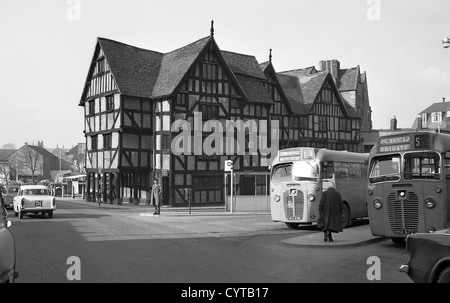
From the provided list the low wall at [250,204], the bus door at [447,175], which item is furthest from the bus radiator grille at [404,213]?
the low wall at [250,204]

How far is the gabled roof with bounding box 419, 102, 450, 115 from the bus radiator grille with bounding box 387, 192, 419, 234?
70139 mm

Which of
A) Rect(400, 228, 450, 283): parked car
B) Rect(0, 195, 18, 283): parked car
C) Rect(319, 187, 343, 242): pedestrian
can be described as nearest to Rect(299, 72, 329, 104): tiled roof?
Rect(319, 187, 343, 242): pedestrian

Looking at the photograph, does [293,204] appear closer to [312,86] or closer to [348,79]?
[312,86]

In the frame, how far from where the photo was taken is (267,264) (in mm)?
10453

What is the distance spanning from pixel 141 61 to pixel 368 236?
3114 centimetres

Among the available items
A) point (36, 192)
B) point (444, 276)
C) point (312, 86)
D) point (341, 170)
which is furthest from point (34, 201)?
point (312, 86)

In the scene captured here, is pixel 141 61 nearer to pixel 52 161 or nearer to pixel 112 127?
pixel 112 127

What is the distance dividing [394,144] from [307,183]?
5.40 metres

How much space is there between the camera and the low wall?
98.5 ft

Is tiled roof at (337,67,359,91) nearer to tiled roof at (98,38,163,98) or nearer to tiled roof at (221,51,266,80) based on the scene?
tiled roof at (221,51,266,80)

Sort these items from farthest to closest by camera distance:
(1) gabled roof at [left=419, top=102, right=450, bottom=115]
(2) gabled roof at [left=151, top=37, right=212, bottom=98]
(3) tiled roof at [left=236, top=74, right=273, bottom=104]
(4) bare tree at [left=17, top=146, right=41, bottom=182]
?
1. (4) bare tree at [left=17, top=146, right=41, bottom=182]
2. (1) gabled roof at [left=419, top=102, right=450, bottom=115]
3. (3) tiled roof at [left=236, top=74, right=273, bottom=104]
4. (2) gabled roof at [left=151, top=37, right=212, bottom=98]

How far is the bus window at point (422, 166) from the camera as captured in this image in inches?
498

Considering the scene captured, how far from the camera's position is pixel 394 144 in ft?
44.6
